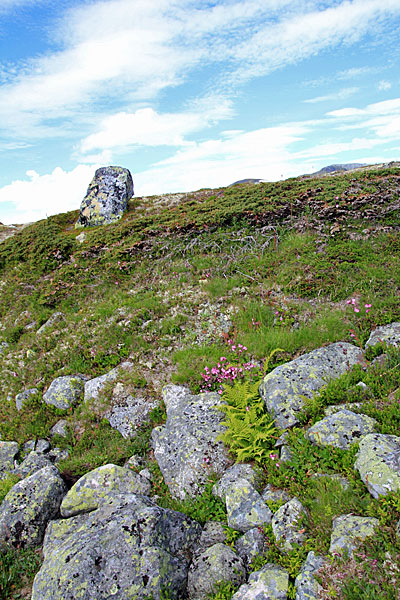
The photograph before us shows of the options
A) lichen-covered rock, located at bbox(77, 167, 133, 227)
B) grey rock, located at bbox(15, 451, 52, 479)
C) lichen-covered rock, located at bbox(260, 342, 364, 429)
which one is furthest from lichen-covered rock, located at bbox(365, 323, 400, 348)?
lichen-covered rock, located at bbox(77, 167, 133, 227)

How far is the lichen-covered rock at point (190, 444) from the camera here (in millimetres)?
7102

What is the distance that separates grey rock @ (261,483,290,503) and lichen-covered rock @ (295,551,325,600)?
1.01 metres

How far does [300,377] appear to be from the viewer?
7664mm

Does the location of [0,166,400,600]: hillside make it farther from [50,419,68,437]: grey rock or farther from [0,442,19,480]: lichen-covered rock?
[0,442,19,480]: lichen-covered rock

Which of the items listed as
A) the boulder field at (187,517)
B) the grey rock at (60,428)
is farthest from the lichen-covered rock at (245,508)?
the grey rock at (60,428)

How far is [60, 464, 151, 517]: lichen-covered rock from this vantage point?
7.17 metres

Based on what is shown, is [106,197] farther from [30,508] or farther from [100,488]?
[100,488]

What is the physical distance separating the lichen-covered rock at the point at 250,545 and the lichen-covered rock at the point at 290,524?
0.95ft

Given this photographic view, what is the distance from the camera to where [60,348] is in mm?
12367

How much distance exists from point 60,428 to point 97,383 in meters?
1.46

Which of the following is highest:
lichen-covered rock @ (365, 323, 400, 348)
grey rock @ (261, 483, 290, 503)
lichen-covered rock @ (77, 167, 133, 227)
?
lichen-covered rock @ (77, 167, 133, 227)

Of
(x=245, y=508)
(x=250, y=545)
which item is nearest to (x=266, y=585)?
(x=250, y=545)

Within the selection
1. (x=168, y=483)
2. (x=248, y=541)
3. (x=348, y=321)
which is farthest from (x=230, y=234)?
(x=248, y=541)

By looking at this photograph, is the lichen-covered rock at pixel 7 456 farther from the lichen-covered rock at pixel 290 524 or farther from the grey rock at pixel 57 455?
the lichen-covered rock at pixel 290 524
